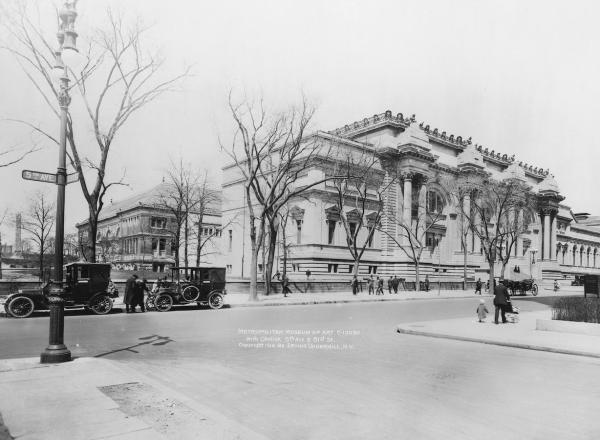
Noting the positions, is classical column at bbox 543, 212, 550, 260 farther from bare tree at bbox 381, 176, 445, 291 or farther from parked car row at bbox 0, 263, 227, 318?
parked car row at bbox 0, 263, 227, 318

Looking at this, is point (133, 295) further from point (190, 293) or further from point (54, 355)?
point (54, 355)

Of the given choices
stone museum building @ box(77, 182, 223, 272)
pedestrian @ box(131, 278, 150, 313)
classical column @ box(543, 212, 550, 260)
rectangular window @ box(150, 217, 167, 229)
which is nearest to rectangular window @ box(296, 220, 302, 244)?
stone museum building @ box(77, 182, 223, 272)

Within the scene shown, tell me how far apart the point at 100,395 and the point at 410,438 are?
159 inches

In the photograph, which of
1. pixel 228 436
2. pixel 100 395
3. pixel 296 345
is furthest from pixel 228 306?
pixel 228 436

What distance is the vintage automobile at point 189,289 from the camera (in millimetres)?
21125

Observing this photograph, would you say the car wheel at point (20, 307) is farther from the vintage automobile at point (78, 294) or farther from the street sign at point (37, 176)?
the street sign at point (37, 176)

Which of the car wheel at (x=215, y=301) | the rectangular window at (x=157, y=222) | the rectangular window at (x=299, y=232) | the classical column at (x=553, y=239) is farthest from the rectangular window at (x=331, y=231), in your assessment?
the classical column at (x=553, y=239)

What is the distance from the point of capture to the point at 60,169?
9383 millimetres

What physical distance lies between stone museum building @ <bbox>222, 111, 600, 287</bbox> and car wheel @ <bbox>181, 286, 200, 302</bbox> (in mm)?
22308

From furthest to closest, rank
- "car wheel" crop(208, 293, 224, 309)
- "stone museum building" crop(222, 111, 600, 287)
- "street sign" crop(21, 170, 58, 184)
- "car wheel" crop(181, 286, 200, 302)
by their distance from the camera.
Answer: "stone museum building" crop(222, 111, 600, 287) < "car wheel" crop(208, 293, 224, 309) < "car wheel" crop(181, 286, 200, 302) < "street sign" crop(21, 170, 58, 184)

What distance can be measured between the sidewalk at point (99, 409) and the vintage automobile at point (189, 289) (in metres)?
12.7

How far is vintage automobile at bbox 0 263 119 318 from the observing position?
18.0 meters

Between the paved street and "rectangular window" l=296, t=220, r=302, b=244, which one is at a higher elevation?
"rectangular window" l=296, t=220, r=302, b=244

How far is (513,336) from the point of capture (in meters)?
14.4
